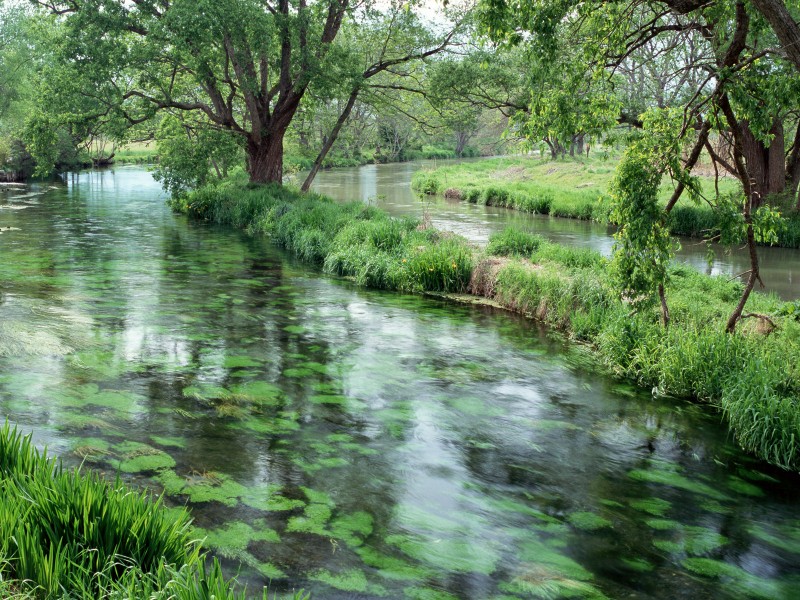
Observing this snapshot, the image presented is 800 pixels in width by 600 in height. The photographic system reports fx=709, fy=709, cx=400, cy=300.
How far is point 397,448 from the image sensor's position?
25.4 ft

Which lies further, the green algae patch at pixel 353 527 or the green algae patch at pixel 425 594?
the green algae patch at pixel 353 527

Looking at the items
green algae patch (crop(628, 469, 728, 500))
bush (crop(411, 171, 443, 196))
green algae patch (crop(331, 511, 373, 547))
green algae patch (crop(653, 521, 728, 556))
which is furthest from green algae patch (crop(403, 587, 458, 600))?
bush (crop(411, 171, 443, 196))

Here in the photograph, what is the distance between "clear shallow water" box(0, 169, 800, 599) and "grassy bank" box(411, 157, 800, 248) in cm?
968

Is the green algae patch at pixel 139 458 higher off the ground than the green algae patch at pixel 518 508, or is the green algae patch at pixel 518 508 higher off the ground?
the green algae patch at pixel 139 458

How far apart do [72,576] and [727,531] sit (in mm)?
5361

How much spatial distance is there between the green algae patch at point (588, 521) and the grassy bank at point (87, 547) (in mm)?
3101

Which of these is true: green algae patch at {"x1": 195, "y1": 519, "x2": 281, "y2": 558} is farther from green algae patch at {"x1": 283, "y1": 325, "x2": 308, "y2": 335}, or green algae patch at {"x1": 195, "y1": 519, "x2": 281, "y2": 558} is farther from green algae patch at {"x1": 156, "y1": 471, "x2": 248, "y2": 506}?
green algae patch at {"x1": 283, "y1": 325, "x2": 308, "y2": 335}

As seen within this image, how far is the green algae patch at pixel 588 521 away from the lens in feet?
20.6

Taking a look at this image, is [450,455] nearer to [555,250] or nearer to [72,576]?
[72,576]

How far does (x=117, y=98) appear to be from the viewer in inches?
880

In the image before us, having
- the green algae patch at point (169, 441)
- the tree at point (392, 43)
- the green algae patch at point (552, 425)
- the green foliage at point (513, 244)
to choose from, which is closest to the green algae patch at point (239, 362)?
the green algae patch at point (169, 441)

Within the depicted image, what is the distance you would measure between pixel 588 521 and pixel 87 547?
420 centimetres

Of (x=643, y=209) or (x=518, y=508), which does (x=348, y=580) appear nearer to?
(x=518, y=508)

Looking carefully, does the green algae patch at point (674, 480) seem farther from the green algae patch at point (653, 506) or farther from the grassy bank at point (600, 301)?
the grassy bank at point (600, 301)
